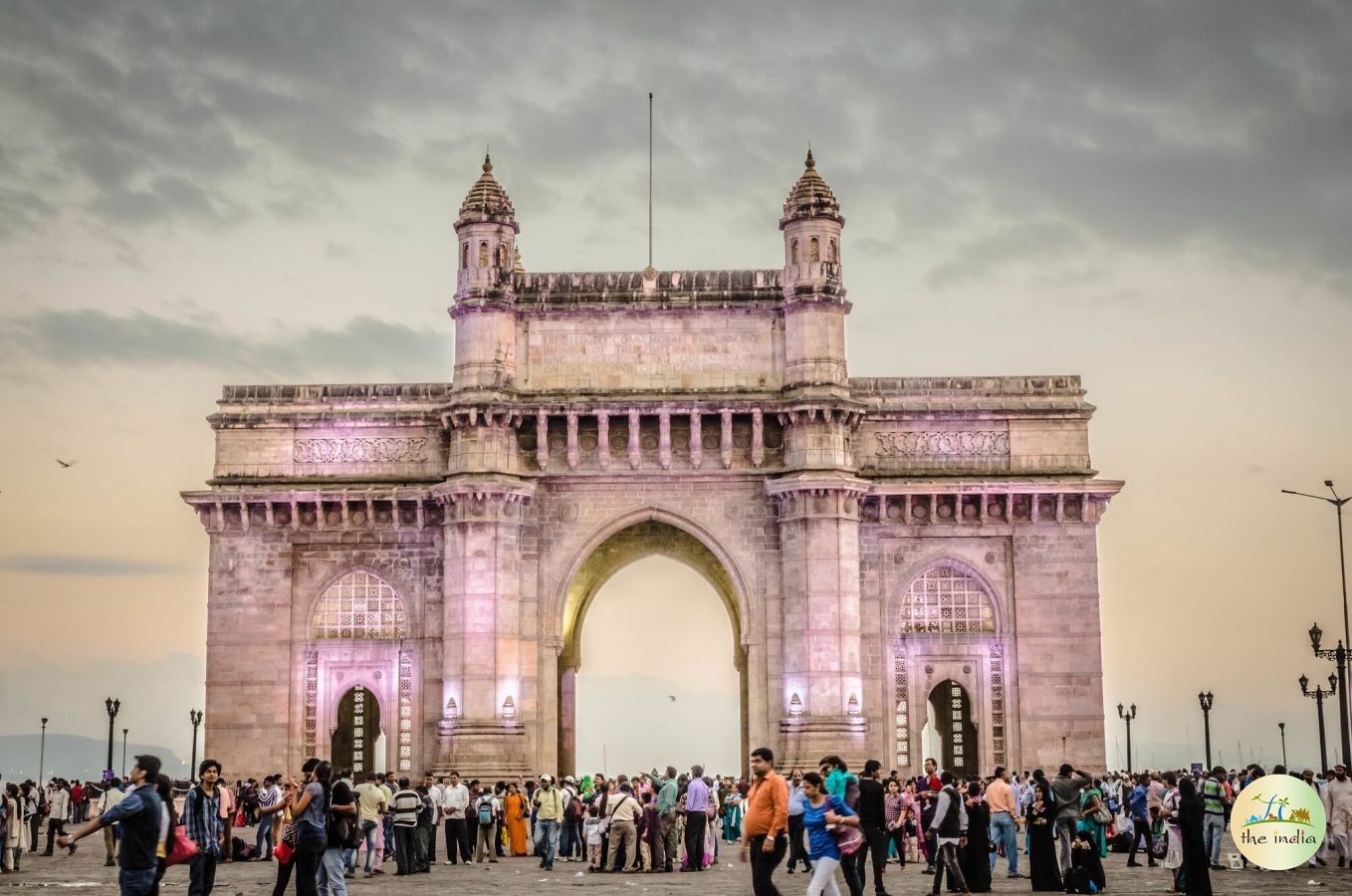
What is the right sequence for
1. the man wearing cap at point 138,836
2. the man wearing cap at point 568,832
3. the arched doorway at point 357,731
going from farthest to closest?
1. the arched doorway at point 357,731
2. the man wearing cap at point 568,832
3. the man wearing cap at point 138,836

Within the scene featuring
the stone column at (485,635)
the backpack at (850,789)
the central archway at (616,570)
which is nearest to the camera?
the backpack at (850,789)

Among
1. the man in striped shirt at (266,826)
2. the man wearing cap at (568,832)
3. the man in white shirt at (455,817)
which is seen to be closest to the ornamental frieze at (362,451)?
the man wearing cap at (568,832)

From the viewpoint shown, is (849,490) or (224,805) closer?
(224,805)

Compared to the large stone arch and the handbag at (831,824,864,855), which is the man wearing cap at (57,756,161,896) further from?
the large stone arch

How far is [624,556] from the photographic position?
52438 mm

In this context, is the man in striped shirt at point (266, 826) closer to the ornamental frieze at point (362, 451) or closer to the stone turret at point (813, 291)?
the ornamental frieze at point (362, 451)

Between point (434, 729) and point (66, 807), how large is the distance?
983cm

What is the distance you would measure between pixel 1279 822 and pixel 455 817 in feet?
54.9

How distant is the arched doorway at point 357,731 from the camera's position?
172 ft

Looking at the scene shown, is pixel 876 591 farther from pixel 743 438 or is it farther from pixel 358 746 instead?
pixel 358 746

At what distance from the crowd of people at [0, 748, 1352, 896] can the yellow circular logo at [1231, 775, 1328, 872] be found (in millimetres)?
1360

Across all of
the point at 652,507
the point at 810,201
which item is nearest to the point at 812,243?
the point at 810,201

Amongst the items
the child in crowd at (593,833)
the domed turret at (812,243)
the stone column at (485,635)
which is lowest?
the child in crowd at (593,833)

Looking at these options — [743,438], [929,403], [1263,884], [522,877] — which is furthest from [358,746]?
[1263,884]
